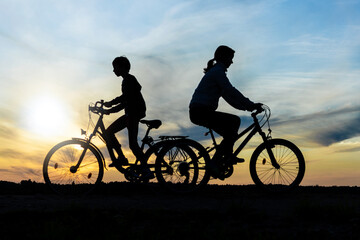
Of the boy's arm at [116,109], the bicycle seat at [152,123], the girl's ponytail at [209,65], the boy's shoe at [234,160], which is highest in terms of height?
the girl's ponytail at [209,65]

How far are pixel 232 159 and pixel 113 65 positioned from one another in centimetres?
290

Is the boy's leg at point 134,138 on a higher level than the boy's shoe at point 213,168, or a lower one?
higher

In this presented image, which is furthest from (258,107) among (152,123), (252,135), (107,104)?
(107,104)

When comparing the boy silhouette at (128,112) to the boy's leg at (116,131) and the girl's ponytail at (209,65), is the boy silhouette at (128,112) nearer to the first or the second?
the boy's leg at (116,131)

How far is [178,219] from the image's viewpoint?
5809 millimetres

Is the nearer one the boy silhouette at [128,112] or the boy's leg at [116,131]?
the boy silhouette at [128,112]

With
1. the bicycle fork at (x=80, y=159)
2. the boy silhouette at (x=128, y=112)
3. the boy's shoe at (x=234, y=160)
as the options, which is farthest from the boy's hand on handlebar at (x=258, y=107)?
the bicycle fork at (x=80, y=159)

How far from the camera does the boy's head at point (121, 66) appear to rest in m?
8.36

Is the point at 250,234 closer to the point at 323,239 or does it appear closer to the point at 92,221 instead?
the point at 323,239

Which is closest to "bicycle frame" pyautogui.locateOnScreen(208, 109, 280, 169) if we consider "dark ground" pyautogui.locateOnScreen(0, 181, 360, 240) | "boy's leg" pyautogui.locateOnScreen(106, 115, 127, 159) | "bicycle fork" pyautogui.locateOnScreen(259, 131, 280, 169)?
"bicycle fork" pyautogui.locateOnScreen(259, 131, 280, 169)

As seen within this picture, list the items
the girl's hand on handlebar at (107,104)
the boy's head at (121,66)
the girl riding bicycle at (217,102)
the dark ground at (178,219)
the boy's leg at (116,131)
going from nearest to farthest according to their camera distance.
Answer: the dark ground at (178,219) < the girl riding bicycle at (217,102) < the boy's head at (121,66) < the boy's leg at (116,131) < the girl's hand on handlebar at (107,104)

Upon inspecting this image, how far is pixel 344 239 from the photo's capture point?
497cm

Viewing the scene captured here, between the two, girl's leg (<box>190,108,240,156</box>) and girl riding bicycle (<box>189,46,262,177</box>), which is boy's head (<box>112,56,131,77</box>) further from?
girl's leg (<box>190,108,240,156</box>)

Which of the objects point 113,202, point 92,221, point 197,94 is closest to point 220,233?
point 92,221
